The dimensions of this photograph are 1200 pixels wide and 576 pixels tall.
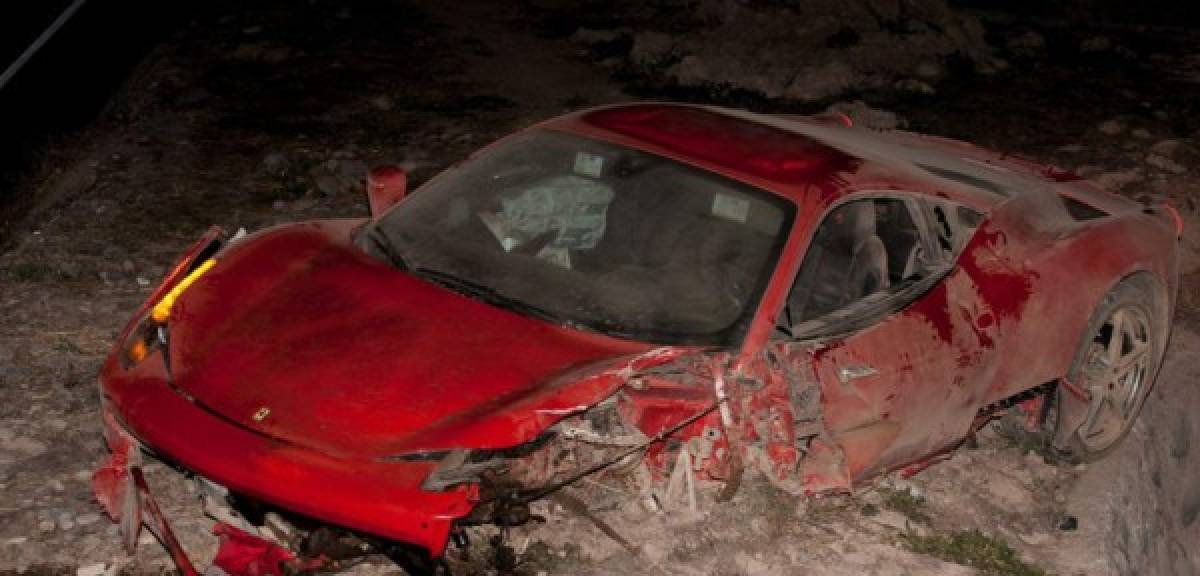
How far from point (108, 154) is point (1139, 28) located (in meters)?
10.3

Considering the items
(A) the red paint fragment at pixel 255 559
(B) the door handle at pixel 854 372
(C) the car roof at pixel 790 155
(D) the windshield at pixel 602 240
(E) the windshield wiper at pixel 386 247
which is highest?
(C) the car roof at pixel 790 155

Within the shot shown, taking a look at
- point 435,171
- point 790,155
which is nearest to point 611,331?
point 790,155

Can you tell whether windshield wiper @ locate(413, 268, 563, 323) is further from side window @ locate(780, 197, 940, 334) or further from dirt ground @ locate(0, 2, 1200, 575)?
side window @ locate(780, 197, 940, 334)

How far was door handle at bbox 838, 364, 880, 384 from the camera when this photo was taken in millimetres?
4586

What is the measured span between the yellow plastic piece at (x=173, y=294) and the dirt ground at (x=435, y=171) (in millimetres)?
708

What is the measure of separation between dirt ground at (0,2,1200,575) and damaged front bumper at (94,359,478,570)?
640 mm

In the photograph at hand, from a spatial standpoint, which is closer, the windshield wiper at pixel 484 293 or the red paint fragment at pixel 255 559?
the red paint fragment at pixel 255 559

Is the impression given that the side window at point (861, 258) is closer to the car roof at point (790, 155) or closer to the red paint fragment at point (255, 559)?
the car roof at point (790, 155)

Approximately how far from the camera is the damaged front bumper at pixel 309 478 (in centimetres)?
372

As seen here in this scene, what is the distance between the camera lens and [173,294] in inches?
187

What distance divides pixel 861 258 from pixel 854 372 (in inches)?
24.9

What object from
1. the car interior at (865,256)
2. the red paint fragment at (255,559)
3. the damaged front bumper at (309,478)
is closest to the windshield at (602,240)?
the car interior at (865,256)

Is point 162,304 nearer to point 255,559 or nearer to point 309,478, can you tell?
point 255,559

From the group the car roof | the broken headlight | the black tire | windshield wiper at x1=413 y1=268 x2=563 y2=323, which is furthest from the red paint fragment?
the black tire
